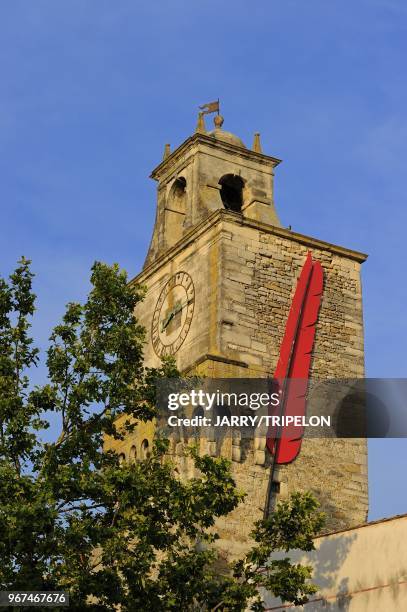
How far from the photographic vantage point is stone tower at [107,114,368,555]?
2669 cm

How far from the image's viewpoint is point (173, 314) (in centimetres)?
2934

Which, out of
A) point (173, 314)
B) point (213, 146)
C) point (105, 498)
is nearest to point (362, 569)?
point (105, 498)

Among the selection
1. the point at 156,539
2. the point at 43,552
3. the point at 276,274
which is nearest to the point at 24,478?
the point at 43,552

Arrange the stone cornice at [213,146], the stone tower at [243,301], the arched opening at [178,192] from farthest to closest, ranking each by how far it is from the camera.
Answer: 1. the arched opening at [178,192]
2. the stone cornice at [213,146]
3. the stone tower at [243,301]

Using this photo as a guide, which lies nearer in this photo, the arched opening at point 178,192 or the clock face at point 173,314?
the clock face at point 173,314

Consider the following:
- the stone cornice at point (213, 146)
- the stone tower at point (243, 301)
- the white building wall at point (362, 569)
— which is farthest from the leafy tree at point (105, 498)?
the stone cornice at point (213, 146)

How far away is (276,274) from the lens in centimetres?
2878

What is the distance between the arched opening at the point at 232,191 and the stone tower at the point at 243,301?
0.03 m


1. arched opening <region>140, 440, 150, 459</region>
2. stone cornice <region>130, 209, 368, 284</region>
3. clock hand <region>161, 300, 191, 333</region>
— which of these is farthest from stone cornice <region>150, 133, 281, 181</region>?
arched opening <region>140, 440, 150, 459</region>

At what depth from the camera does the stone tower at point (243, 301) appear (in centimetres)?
2669

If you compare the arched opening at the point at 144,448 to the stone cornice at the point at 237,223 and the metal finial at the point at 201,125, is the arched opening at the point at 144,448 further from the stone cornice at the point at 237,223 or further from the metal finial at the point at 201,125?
the metal finial at the point at 201,125

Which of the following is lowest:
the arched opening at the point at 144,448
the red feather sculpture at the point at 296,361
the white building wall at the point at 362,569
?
the white building wall at the point at 362,569

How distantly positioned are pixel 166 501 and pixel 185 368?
946 centimetres

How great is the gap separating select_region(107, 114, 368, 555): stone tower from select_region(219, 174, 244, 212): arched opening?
3 centimetres
